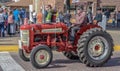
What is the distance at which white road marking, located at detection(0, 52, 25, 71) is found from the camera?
11.6m

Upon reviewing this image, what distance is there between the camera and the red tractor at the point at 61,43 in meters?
11.8

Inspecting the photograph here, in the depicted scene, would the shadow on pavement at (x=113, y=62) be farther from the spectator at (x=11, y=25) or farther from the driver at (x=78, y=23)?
the spectator at (x=11, y=25)

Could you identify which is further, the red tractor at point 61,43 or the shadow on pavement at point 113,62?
the shadow on pavement at point 113,62

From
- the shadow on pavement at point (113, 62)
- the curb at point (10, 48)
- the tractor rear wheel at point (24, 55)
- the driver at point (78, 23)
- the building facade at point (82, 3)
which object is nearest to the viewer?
the driver at point (78, 23)

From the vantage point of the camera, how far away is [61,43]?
12258mm

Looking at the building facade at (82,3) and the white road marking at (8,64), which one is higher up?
the building facade at (82,3)

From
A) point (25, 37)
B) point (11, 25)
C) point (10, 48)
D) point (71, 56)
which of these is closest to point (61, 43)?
point (25, 37)

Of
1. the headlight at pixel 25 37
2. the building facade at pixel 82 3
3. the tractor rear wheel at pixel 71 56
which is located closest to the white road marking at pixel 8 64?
the headlight at pixel 25 37

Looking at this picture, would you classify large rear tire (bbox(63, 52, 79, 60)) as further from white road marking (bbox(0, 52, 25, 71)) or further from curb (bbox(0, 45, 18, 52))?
curb (bbox(0, 45, 18, 52))

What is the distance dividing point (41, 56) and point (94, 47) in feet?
5.99

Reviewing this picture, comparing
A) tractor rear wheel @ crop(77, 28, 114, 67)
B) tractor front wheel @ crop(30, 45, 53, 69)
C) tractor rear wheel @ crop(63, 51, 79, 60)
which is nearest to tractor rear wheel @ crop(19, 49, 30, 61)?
tractor front wheel @ crop(30, 45, 53, 69)

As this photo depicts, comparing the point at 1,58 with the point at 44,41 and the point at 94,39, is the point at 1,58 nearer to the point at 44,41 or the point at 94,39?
the point at 44,41

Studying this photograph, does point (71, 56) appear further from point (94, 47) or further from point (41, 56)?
point (41, 56)

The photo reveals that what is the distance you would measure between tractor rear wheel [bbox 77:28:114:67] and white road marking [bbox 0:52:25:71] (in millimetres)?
2077
